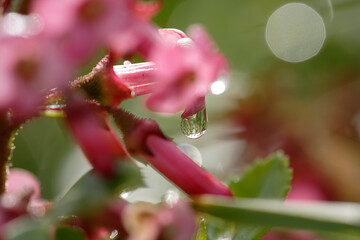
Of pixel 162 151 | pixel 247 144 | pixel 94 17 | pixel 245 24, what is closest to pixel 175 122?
pixel 247 144

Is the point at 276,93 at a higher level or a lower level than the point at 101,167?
lower

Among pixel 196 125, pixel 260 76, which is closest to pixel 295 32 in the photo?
pixel 260 76

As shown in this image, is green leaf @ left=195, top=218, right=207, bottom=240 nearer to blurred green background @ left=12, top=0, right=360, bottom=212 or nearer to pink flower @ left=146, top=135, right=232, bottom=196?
pink flower @ left=146, top=135, right=232, bottom=196

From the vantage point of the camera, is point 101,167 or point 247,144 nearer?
point 101,167

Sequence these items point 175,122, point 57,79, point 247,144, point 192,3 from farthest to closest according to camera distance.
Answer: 1. point 192,3
2. point 247,144
3. point 175,122
4. point 57,79

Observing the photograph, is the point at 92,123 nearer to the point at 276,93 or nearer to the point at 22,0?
the point at 22,0

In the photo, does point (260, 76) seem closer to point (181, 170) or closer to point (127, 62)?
point (127, 62)

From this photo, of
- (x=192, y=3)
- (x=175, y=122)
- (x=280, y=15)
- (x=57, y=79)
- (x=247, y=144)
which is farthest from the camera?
(x=280, y=15)

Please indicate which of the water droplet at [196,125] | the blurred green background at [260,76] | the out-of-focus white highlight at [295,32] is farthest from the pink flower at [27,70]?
the out-of-focus white highlight at [295,32]
